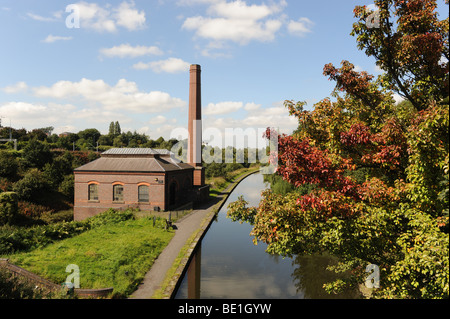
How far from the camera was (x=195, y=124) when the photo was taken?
117 feet

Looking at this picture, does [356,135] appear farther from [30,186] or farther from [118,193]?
[30,186]

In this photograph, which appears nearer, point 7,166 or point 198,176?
point 7,166

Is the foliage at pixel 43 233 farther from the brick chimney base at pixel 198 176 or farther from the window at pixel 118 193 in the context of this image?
the brick chimney base at pixel 198 176

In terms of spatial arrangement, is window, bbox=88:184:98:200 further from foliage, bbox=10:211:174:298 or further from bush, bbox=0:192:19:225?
foliage, bbox=10:211:174:298

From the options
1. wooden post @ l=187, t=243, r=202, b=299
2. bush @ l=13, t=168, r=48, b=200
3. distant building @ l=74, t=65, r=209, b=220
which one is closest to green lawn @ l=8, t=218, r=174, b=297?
wooden post @ l=187, t=243, r=202, b=299

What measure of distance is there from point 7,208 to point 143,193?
1016 cm

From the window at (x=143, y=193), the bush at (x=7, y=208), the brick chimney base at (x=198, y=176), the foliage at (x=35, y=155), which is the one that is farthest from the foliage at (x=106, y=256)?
the foliage at (x=35, y=155)

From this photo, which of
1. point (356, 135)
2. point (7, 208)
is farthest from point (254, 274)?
point (7, 208)

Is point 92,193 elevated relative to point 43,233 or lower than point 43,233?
elevated

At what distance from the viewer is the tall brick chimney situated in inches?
1414

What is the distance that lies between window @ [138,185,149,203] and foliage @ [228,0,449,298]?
19825mm

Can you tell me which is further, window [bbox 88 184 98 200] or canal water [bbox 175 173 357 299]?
window [bbox 88 184 98 200]
